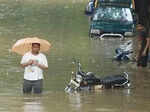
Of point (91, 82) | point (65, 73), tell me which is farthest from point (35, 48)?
point (65, 73)

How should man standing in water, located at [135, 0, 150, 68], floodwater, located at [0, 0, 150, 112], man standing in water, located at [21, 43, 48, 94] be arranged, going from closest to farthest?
1. floodwater, located at [0, 0, 150, 112]
2. man standing in water, located at [21, 43, 48, 94]
3. man standing in water, located at [135, 0, 150, 68]

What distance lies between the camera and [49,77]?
16.3 meters

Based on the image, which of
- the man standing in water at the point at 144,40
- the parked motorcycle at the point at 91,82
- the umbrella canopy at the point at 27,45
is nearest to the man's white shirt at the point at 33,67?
the umbrella canopy at the point at 27,45

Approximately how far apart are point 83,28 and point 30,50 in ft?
66.2

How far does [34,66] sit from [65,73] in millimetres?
4712

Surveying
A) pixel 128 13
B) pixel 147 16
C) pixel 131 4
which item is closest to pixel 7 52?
pixel 147 16

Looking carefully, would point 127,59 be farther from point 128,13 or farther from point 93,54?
point 128,13

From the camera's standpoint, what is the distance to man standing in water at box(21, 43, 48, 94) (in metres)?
12.2

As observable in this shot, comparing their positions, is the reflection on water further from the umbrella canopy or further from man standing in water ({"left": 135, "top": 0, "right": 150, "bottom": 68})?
man standing in water ({"left": 135, "top": 0, "right": 150, "bottom": 68})

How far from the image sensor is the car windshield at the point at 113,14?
1131 inches

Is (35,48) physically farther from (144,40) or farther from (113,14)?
(113,14)

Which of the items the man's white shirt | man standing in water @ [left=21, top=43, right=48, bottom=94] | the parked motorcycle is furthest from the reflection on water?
the parked motorcycle

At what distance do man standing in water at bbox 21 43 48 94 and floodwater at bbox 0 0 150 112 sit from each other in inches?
12.2

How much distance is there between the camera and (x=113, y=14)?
29.2 meters
